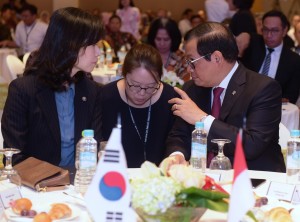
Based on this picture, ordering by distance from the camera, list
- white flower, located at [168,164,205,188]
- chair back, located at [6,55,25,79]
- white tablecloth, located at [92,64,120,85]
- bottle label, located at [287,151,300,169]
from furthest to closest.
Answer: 1. white tablecloth, located at [92,64,120,85]
2. chair back, located at [6,55,25,79]
3. bottle label, located at [287,151,300,169]
4. white flower, located at [168,164,205,188]

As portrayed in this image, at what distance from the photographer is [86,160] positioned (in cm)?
282

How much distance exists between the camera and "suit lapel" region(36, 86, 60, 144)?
3439 mm

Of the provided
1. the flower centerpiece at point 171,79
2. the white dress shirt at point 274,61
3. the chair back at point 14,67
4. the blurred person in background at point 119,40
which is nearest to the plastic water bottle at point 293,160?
the flower centerpiece at point 171,79

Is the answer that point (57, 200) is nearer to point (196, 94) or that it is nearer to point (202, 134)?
point (202, 134)

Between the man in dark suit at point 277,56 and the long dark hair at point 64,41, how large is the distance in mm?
3342

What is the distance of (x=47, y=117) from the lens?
3.44m

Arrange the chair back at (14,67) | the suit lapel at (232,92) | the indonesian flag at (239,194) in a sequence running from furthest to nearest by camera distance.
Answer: the chair back at (14,67)
the suit lapel at (232,92)
the indonesian flag at (239,194)

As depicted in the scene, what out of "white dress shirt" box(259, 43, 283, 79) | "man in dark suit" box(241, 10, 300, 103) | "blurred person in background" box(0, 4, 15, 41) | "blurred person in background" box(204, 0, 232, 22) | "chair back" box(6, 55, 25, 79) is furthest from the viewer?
"blurred person in background" box(0, 4, 15, 41)

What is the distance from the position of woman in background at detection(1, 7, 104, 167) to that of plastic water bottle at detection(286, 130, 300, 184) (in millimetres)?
1108

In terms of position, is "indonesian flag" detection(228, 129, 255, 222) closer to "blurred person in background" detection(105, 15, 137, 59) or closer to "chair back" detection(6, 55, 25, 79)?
"chair back" detection(6, 55, 25, 79)

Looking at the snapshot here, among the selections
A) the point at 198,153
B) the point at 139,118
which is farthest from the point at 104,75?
the point at 198,153

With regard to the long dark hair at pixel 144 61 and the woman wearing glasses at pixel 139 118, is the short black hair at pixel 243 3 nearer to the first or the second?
the woman wearing glasses at pixel 139 118

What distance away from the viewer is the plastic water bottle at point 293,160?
300cm

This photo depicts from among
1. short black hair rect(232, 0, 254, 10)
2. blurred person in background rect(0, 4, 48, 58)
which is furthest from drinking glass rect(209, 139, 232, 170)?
blurred person in background rect(0, 4, 48, 58)
